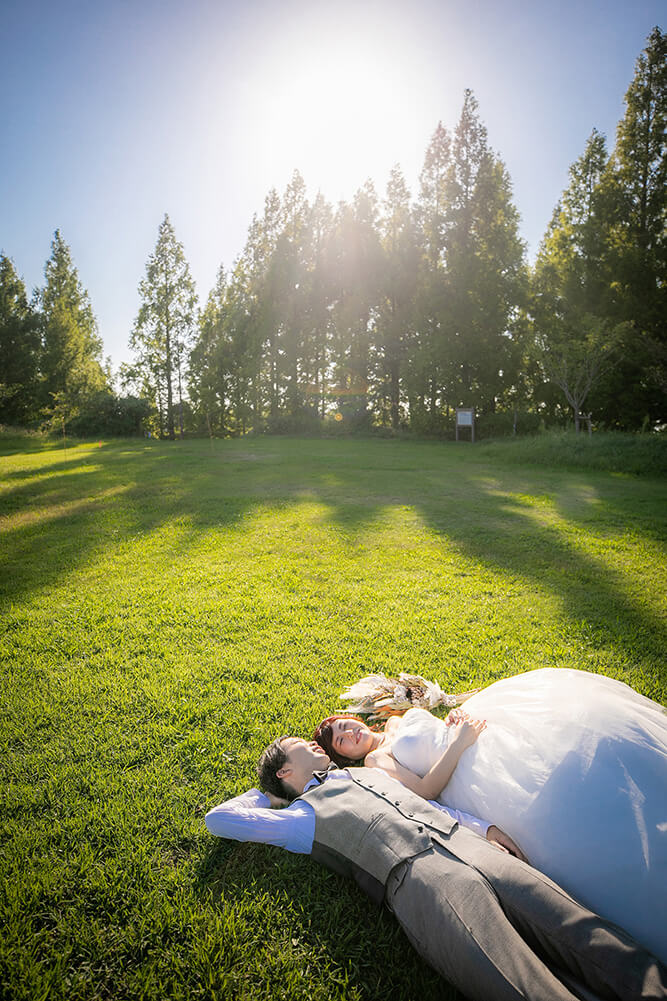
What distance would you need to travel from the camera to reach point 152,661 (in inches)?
151

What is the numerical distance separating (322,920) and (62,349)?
38837 millimetres

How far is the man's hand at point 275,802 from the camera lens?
2406 millimetres

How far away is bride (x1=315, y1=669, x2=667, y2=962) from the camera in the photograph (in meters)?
1.69

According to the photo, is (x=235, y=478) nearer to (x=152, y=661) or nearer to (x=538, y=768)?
(x=152, y=661)

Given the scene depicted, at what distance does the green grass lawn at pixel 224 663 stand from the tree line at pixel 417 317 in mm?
15435

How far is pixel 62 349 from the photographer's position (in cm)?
3331

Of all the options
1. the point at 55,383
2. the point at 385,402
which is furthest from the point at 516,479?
the point at 55,383

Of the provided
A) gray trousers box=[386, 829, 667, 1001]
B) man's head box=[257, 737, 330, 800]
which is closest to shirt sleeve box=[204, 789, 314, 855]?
man's head box=[257, 737, 330, 800]

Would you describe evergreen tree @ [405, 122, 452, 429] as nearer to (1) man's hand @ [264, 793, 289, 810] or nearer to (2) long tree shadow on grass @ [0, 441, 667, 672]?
(2) long tree shadow on grass @ [0, 441, 667, 672]

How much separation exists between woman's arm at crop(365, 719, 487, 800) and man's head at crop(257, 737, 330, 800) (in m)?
0.42

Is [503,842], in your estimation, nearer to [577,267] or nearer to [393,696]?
[393,696]

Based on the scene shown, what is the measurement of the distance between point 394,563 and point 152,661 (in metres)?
3.27

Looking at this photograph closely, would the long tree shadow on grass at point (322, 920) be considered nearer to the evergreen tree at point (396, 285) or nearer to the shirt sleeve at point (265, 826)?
the shirt sleeve at point (265, 826)

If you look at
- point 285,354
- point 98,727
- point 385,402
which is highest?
point 285,354
